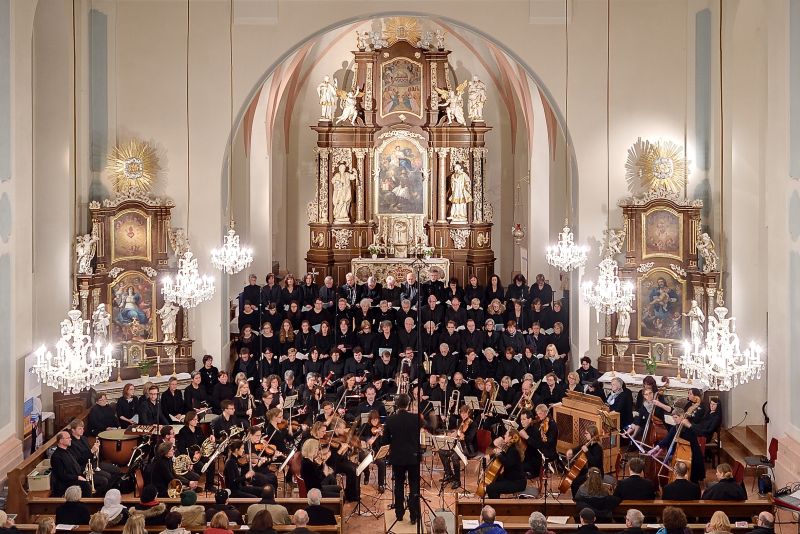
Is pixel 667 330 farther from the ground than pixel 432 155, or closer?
closer

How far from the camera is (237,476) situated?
13172 mm

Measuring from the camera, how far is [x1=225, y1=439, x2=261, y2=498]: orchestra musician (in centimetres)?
1302

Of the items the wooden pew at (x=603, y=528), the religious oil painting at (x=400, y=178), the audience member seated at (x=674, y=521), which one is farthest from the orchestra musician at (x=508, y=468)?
the religious oil painting at (x=400, y=178)

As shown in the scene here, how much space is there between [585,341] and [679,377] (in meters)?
2.06

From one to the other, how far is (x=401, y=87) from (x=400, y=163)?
1.74 metres

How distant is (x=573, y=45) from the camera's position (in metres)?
19.4

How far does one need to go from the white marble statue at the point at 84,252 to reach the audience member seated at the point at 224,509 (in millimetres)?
6810

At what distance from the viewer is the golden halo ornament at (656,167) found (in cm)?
1859

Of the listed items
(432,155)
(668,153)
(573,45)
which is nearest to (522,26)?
(573,45)

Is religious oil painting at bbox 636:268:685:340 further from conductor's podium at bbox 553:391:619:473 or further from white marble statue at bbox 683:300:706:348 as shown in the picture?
conductor's podium at bbox 553:391:619:473

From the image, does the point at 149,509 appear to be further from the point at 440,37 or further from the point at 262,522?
the point at 440,37

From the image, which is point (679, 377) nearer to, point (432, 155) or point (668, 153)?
point (668, 153)

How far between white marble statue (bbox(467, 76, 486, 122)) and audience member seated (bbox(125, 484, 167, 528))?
14.5m

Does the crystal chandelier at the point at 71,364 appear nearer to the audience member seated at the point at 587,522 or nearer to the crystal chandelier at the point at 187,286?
the crystal chandelier at the point at 187,286
